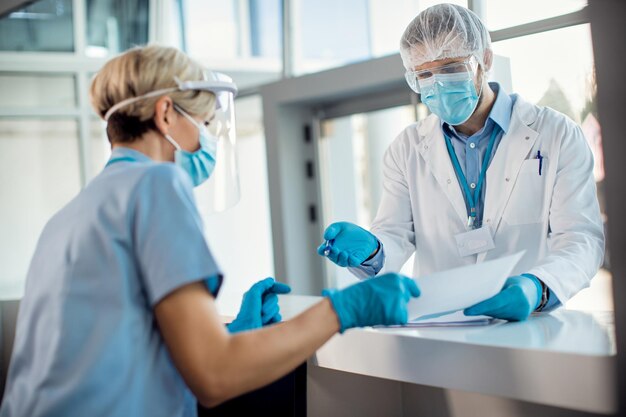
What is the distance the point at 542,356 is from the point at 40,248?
0.85m

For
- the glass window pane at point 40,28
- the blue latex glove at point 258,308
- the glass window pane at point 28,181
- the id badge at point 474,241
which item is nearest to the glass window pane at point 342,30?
the glass window pane at point 40,28

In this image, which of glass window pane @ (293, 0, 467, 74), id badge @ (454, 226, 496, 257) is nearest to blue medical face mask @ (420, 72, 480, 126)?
id badge @ (454, 226, 496, 257)

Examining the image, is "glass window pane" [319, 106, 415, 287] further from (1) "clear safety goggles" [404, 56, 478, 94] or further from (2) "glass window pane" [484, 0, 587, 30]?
(1) "clear safety goggles" [404, 56, 478, 94]

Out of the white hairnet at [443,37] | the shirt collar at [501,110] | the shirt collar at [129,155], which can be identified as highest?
the white hairnet at [443,37]

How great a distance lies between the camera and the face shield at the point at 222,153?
1.35 metres

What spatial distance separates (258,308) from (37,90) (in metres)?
4.52

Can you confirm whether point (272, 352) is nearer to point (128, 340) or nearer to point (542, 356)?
point (128, 340)

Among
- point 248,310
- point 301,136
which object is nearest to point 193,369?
point 248,310

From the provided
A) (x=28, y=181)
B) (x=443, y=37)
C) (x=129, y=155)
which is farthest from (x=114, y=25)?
(x=129, y=155)

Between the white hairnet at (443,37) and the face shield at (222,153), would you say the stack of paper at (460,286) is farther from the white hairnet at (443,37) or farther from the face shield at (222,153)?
the white hairnet at (443,37)

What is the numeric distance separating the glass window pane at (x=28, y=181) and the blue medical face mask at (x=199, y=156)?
438cm

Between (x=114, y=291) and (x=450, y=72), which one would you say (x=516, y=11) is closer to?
(x=450, y=72)

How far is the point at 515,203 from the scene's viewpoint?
5.66ft

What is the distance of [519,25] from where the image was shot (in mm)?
2668
